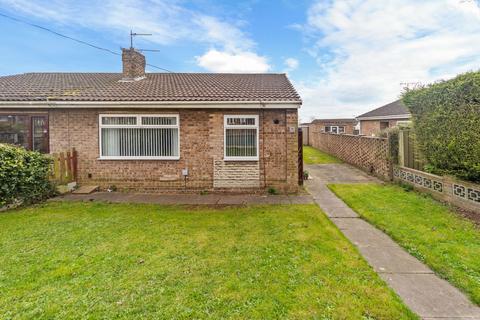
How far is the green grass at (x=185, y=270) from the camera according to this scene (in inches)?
116

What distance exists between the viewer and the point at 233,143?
9.39 meters

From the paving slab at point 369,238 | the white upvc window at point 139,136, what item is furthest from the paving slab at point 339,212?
the white upvc window at point 139,136

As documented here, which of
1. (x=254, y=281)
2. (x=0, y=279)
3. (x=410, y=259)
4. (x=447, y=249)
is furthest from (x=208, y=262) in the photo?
(x=447, y=249)

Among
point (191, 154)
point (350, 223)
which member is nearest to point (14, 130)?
point (191, 154)

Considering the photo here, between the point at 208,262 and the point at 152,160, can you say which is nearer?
the point at 208,262

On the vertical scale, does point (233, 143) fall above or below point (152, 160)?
above

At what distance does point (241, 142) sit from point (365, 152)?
25.1 ft

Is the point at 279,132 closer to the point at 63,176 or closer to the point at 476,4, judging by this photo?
the point at 476,4

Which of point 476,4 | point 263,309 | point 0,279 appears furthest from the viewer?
point 476,4

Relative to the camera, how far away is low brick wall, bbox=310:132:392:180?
11.1 meters

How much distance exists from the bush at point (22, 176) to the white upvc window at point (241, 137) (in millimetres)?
5928

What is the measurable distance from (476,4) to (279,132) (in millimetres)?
5685

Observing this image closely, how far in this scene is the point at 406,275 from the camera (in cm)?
375

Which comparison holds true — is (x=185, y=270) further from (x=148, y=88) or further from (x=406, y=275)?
(x=148, y=88)
